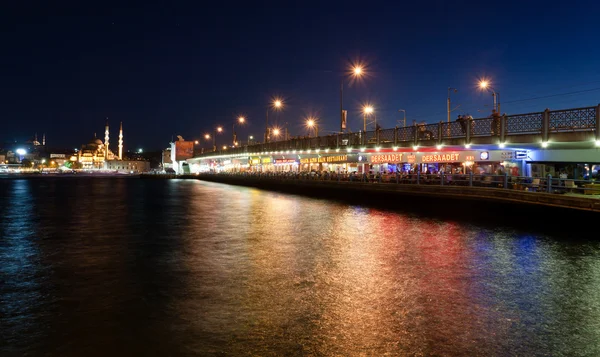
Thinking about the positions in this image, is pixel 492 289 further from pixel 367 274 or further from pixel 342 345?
pixel 342 345

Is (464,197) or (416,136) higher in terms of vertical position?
(416,136)

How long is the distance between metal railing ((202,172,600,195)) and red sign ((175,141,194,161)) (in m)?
106

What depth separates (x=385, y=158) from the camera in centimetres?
4662

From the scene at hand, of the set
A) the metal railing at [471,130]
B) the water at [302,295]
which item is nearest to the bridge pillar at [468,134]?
the metal railing at [471,130]

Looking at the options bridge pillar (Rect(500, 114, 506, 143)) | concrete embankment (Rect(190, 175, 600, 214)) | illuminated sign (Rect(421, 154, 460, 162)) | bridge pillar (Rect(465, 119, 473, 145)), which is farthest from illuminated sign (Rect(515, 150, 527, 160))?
concrete embankment (Rect(190, 175, 600, 214))

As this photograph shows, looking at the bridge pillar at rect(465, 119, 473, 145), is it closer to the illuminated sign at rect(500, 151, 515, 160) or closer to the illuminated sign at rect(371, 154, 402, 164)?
the illuminated sign at rect(500, 151, 515, 160)

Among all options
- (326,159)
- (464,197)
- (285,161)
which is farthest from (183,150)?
(464,197)

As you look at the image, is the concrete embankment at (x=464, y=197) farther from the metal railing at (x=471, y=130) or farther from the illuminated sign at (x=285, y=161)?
the illuminated sign at (x=285, y=161)

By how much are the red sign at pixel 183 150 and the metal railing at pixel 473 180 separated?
106 metres

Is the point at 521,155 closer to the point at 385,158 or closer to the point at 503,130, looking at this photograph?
the point at 503,130

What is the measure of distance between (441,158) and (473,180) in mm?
12362

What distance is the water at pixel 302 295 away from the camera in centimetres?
560

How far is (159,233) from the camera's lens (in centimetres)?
1619

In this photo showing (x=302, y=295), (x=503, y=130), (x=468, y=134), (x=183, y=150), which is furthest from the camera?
(x=183, y=150)
